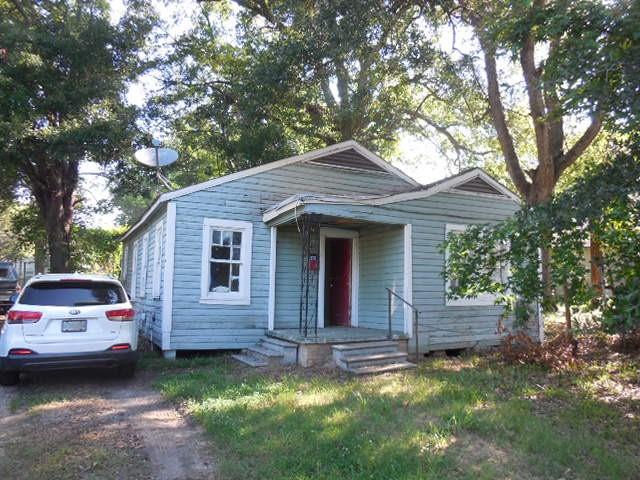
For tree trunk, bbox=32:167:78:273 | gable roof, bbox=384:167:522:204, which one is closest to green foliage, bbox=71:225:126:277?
tree trunk, bbox=32:167:78:273

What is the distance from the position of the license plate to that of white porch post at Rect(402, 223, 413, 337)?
6023 mm

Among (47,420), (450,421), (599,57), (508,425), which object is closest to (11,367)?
(47,420)

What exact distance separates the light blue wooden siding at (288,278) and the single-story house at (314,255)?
2 centimetres

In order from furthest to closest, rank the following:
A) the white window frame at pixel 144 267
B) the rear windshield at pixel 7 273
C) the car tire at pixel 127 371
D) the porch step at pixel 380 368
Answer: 1. the rear windshield at pixel 7 273
2. the white window frame at pixel 144 267
3. the porch step at pixel 380 368
4. the car tire at pixel 127 371

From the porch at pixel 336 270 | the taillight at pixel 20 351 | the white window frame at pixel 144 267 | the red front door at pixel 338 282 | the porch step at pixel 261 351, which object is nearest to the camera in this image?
the taillight at pixel 20 351

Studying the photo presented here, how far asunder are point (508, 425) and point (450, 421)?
0.60m

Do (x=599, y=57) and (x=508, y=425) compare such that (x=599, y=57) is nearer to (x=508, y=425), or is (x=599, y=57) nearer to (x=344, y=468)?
(x=508, y=425)

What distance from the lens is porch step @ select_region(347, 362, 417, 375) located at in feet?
26.9

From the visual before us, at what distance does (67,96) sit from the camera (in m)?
15.4

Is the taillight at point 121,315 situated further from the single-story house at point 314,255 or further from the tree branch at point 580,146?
the tree branch at point 580,146

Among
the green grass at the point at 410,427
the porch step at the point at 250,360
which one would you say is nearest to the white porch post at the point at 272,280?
the porch step at the point at 250,360

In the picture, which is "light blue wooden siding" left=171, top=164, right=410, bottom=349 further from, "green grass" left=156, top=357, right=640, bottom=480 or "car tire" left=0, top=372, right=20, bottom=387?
"car tire" left=0, top=372, right=20, bottom=387

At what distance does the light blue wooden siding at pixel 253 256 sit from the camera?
32.6ft

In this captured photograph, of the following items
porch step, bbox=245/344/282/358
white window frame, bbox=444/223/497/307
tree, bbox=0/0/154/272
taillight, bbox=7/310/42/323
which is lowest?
porch step, bbox=245/344/282/358
